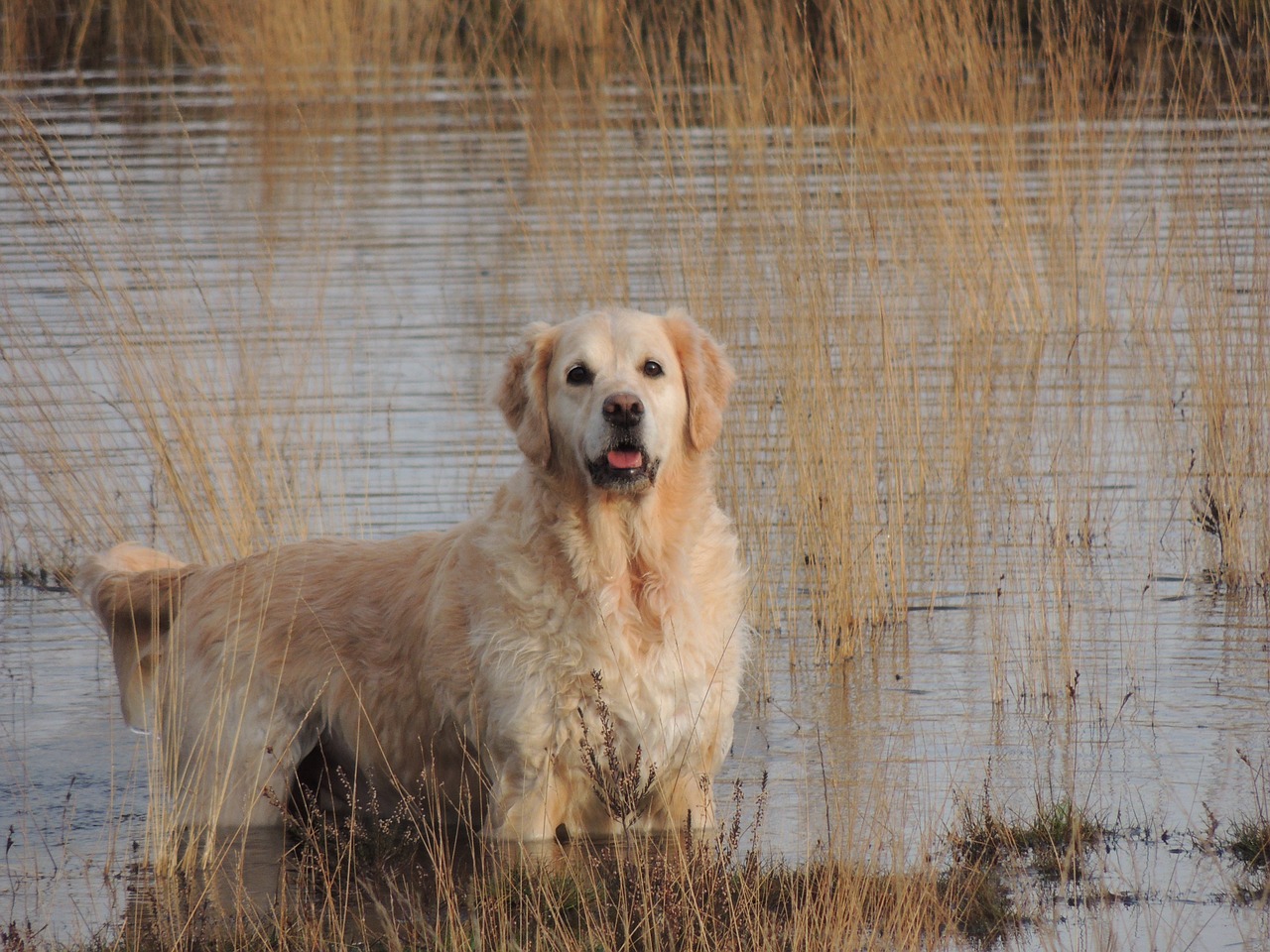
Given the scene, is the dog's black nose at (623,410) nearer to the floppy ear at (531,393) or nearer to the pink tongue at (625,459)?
the pink tongue at (625,459)

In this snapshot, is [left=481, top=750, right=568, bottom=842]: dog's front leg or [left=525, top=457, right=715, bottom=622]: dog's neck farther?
[left=525, top=457, right=715, bottom=622]: dog's neck

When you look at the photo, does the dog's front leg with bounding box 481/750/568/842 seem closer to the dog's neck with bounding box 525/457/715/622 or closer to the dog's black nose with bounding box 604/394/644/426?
the dog's neck with bounding box 525/457/715/622

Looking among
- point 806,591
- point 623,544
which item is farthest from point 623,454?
point 806,591

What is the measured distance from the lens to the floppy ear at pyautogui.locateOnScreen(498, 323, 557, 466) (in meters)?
4.88

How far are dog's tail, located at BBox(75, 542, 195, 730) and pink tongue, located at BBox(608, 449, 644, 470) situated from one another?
1837 mm

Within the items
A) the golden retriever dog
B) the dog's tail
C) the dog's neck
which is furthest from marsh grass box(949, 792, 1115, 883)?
the dog's tail

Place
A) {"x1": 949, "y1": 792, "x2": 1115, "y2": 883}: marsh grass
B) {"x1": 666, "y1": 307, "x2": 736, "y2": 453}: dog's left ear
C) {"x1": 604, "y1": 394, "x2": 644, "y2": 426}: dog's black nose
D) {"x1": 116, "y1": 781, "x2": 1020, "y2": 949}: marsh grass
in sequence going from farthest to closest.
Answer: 1. {"x1": 666, "y1": 307, "x2": 736, "y2": 453}: dog's left ear
2. {"x1": 604, "y1": 394, "x2": 644, "y2": 426}: dog's black nose
3. {"x1": 949, "y1": 792, "x2": 1115, "y2": 883}: marsh grass
4. {"x1": 116, "y1": 781, "x2": 1020, "y2": 949}: marsh grass

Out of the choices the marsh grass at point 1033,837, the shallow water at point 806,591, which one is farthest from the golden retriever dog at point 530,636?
the marsh grass at point 1033,837

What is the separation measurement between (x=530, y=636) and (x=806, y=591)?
9.46ft

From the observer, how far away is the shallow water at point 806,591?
4809 mm

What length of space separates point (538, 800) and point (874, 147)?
3.67 meters

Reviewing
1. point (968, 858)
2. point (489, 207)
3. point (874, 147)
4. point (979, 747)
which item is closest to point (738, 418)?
point (874, 147)

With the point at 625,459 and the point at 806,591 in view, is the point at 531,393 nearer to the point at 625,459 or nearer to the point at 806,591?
the point at 625,459

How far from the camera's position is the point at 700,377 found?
16.4 feet
